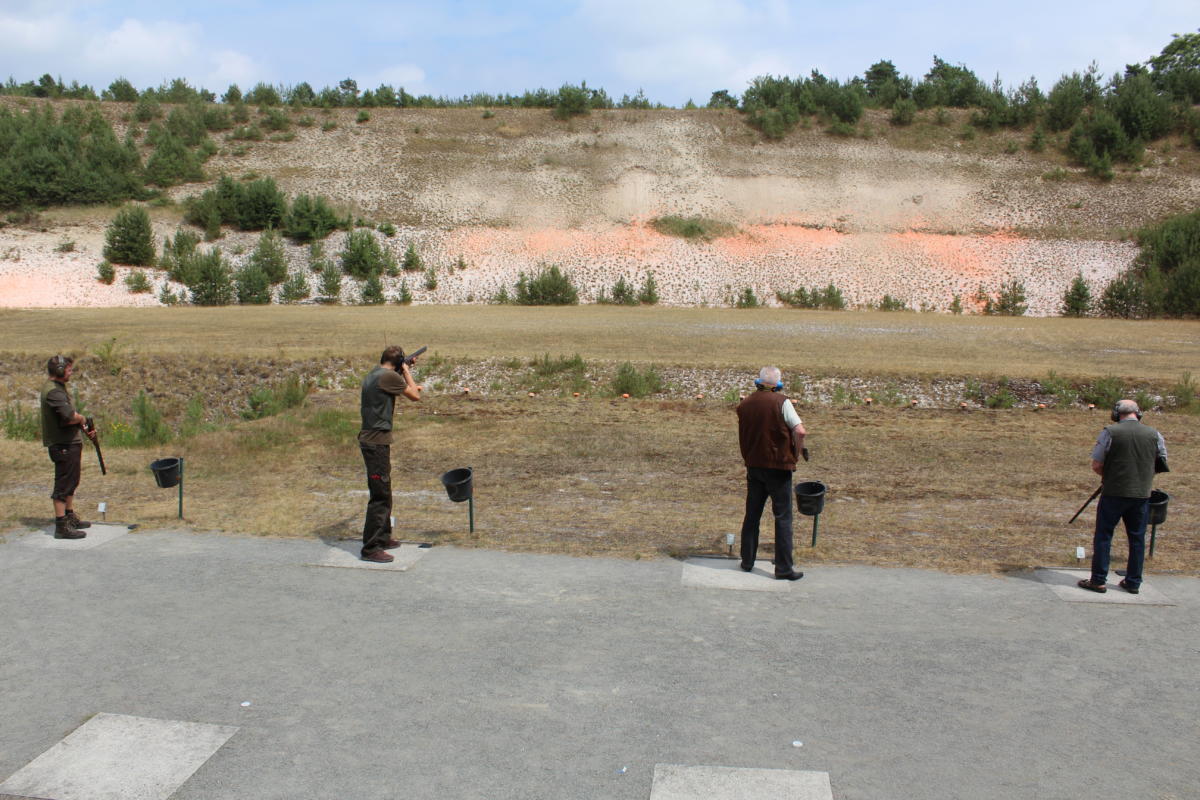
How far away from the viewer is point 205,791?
4688 mm

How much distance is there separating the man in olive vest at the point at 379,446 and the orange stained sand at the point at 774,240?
50.1 m

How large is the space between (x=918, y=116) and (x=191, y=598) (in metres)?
75.2

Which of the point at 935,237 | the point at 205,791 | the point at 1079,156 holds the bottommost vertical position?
the point at 205,791

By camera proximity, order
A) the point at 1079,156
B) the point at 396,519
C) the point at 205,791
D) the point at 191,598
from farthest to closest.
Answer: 1. the point at 1079,156
2. the point at 396,519
3. the point at 191,598
4. the point at 205,791

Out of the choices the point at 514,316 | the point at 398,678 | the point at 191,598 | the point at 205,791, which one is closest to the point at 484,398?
the point at 191,598

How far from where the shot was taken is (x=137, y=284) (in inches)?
1793

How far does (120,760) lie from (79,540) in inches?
188

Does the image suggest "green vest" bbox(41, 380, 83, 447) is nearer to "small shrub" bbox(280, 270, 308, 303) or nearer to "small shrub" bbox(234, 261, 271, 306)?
"small shrub" bbox(234, 261, 271, 306)

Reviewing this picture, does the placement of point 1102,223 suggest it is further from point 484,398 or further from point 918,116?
point 484,398

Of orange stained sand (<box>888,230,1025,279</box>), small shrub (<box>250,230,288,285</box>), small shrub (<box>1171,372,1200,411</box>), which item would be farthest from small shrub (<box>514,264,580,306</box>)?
small shrub (<box>1171,372,1200,411</box>)

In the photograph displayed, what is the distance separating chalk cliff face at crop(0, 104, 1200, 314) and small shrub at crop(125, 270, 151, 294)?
70cm

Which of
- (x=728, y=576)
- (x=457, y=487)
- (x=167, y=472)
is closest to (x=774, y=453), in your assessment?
(x=728, y=576)

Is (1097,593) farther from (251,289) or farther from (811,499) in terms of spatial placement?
(251,289)

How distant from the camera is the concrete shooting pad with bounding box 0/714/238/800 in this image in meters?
4.68
